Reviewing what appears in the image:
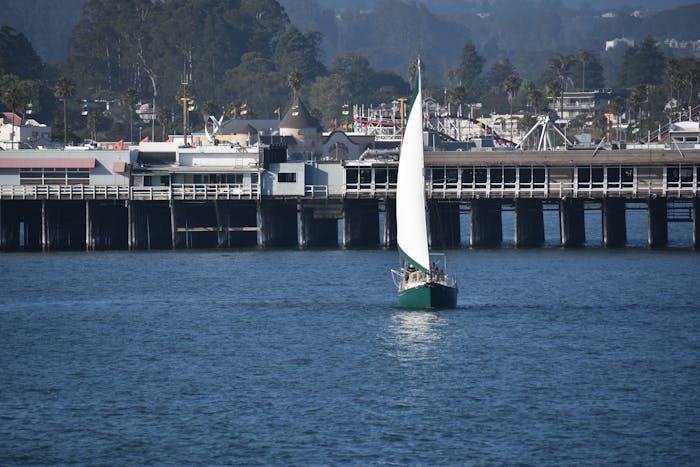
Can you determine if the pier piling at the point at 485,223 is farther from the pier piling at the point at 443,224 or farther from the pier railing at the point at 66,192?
the pier railing at the point at 66,192

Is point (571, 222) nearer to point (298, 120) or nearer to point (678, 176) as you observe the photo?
point (678, 176)

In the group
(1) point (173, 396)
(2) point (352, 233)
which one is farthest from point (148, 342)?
(2) point (352, 233)

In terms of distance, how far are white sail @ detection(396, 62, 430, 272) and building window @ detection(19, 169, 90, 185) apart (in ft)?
139

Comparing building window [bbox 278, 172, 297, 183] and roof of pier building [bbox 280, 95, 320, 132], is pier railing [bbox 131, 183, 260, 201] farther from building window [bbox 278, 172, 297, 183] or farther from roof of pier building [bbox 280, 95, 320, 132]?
roof of pier building [bbox 280, 95, 320, 132]

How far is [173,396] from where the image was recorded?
A: 6025 cm

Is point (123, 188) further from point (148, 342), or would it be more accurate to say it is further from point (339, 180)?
point (148, 342)

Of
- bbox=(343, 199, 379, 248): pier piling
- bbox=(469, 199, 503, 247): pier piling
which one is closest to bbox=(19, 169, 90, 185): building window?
bbox=(343, 199, 379, 248): pier piling

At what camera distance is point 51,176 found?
11525cm

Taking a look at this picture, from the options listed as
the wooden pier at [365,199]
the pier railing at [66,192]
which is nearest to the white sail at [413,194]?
the wooden pier at [365,199]

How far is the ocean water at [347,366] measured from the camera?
52688mm

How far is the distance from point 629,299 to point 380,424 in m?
33.4

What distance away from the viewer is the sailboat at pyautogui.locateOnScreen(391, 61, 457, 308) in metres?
77.8

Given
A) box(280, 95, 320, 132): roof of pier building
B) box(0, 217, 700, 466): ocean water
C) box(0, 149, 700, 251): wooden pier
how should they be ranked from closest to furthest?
box(0, 217, 700, 466): ocean water, box(0, 149, 700, 251): wooden pier, box(280, 95, 320, 132): roof of pier building

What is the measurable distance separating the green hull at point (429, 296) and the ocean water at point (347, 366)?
109cm
